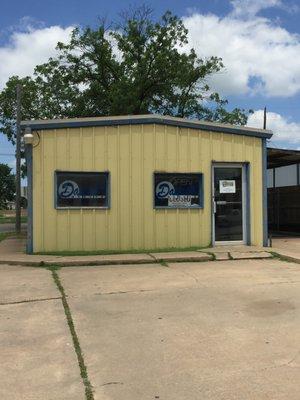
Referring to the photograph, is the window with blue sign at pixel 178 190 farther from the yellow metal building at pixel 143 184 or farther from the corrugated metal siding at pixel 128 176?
the corrugated metal siding at pixel 128 176


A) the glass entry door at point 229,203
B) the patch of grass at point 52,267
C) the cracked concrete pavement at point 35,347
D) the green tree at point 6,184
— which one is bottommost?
the cracked concrete pavement at point 35,347

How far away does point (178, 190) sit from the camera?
43.3ft

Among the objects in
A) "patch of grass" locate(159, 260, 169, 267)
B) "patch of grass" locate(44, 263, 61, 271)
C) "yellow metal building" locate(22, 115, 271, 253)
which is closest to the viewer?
"patch of grass" locate(44, 263, 61, 271)

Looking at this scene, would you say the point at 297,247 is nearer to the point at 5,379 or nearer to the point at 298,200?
the point at 298,200

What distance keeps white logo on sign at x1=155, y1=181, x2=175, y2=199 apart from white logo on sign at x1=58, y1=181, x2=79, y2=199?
1.97 meters

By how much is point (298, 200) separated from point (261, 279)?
9.59m

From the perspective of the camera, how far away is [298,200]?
18172mm

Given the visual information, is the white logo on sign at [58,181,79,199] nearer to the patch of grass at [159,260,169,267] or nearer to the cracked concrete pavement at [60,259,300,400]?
the patch of grass at [159,260,169,267]

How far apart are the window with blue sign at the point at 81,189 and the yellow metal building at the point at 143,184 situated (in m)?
0.02

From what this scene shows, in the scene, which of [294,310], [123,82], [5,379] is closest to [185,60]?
[123,82]

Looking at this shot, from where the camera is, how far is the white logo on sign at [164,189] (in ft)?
42.8

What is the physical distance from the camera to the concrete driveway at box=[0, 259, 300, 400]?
4.49 meters

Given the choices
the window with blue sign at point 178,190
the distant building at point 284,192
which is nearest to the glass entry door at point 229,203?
the window with blue sign at point 178,190

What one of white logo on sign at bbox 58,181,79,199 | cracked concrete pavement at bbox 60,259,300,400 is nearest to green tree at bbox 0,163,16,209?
white logo on sign at bbox 58,181,79,199
